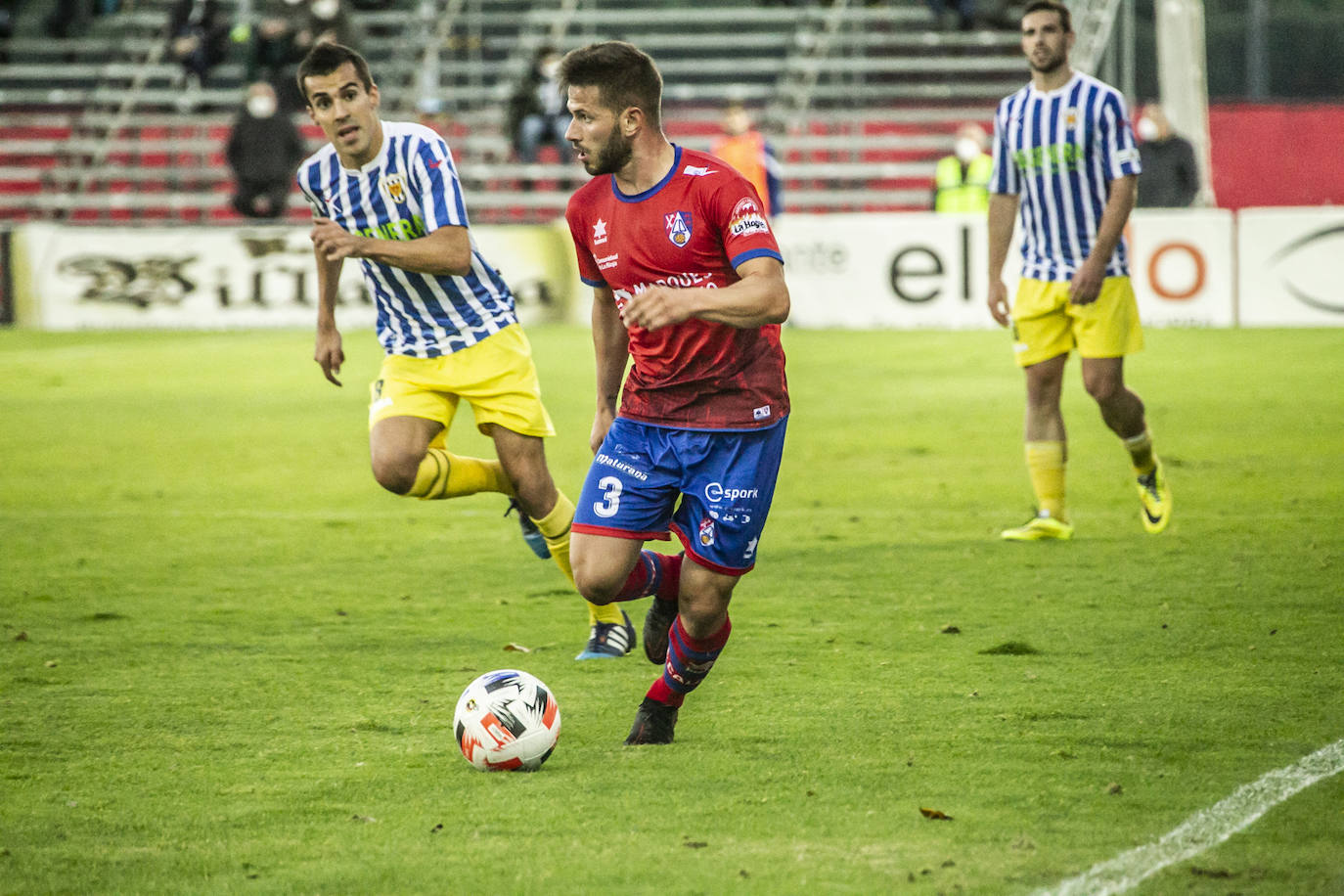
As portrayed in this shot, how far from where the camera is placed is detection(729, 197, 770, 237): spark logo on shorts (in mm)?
4434

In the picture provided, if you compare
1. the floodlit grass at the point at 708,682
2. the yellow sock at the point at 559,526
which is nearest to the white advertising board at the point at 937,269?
the floodlit grass at the point at 708,682

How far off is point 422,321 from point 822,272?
13.3 meters

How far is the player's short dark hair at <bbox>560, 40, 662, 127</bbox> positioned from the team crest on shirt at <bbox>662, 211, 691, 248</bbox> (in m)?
0.26

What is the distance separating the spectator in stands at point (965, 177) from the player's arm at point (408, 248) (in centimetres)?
1505

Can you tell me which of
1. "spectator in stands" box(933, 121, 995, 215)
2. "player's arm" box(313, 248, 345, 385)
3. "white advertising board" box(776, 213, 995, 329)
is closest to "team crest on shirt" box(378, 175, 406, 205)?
"player's arm" box(313, 248, 345, 385)

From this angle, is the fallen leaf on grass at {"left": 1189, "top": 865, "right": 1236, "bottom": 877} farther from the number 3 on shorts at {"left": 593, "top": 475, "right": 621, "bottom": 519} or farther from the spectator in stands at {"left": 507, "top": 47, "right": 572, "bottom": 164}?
the spectator in stands at {"left": 507, "top": 47, "right": 572, "bottom": 164}

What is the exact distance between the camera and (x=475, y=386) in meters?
6.30

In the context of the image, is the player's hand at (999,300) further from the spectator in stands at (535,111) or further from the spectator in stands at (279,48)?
the spectator in stands at (279,48)

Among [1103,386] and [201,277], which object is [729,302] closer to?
[1103,386]

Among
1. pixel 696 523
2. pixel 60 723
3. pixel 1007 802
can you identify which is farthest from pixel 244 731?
pixel 1007 802

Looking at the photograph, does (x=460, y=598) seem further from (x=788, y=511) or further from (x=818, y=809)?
(x=818, y=809)

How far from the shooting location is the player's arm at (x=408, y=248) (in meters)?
5.64

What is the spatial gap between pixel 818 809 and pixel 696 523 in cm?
94

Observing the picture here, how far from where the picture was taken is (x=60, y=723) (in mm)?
5020
